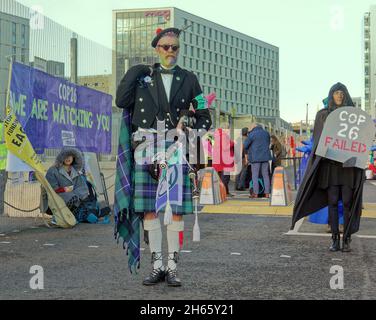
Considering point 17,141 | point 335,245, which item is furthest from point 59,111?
point 335,245

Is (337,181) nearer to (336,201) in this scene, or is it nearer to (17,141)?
(336,201)

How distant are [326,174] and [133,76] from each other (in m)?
3.07

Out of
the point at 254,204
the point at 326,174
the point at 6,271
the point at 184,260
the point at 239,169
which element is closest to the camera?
the point at 6,271

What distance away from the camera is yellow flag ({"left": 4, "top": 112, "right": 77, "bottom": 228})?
24.5 feet

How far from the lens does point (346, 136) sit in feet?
20.9

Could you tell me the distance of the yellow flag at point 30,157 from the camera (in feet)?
24.5

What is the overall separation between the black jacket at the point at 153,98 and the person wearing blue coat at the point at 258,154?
29.1 ft

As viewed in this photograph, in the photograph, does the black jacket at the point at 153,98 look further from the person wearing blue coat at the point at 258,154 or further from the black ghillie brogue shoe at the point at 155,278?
the person wearing blue coat at the point at 258,154

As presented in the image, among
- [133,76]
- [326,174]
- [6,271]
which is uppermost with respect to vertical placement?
[133,76]

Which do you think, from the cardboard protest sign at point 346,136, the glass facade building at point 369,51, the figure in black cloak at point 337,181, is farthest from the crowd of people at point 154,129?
the glass facade building at point 369,51
